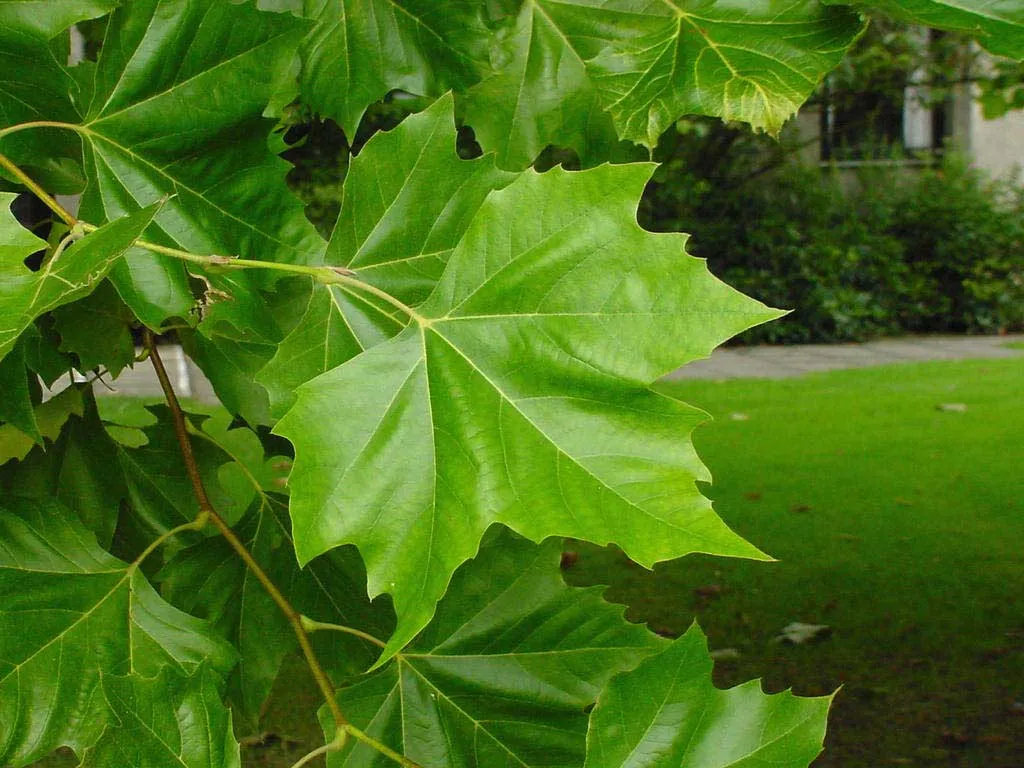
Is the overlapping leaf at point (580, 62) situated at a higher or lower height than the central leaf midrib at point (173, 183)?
higher

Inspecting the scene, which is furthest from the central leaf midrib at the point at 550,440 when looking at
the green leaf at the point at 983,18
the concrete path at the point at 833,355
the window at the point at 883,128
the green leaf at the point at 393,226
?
the window at the point at 883,128

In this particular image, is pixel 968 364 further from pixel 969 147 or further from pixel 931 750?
pixel 931 750

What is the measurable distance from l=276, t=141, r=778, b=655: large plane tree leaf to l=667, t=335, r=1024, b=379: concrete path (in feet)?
20.5

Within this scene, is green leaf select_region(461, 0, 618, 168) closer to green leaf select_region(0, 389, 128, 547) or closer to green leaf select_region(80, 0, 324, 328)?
green leaf select_region(80, 0, 324, 328)

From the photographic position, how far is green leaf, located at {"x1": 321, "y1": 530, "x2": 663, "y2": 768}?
80 centimetres

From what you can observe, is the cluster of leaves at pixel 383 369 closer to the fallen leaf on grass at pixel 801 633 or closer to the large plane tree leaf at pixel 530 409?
the large plane tree leaf at pixel 530 409

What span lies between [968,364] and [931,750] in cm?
538

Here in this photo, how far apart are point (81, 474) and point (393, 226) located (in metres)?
0.50

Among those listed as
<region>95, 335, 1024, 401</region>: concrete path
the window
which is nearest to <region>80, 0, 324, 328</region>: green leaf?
<region>95, 335, 1024, 401</region>: concrete path

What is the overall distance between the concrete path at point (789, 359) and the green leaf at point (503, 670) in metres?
5.38

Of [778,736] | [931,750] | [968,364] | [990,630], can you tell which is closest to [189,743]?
[778,736]

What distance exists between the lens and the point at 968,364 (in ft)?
23.4

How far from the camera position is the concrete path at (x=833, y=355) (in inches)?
283

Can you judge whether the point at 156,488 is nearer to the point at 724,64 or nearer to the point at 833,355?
the point at 724,64
